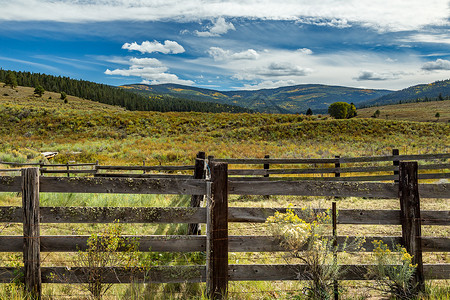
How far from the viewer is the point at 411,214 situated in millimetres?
4059

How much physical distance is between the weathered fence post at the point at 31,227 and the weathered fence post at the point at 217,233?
2156 millimetres

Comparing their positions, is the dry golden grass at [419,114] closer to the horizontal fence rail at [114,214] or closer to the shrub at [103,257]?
the horizontal fence rail at [114,214]

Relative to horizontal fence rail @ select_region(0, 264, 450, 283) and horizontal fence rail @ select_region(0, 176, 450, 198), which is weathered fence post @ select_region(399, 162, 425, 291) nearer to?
horizontal fence rail @ select_region(0, 176, 450, 198)

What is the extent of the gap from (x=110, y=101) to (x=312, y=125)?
11217cm

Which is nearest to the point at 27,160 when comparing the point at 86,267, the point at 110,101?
the point at 86,267

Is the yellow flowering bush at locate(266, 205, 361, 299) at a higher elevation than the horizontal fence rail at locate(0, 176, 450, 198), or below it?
below

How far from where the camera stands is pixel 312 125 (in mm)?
48688

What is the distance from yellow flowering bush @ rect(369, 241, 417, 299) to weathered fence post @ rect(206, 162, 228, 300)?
199 cm

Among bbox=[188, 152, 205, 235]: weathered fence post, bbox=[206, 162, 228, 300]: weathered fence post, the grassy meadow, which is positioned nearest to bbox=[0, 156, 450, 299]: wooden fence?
bbox=[206, 162, 228, 300]: weathered fence post

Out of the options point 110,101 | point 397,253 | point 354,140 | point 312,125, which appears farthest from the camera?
point 110,101

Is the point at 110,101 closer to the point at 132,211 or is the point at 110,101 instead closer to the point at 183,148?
the point at 183,148

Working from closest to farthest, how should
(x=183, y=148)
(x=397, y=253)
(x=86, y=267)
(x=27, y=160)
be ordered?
(x=86, y=267), (x=397, y=253), (x=27, y=160), (x=183, y=148)

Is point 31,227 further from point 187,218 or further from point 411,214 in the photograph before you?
point 411,214

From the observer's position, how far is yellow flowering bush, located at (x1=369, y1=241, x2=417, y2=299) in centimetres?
388
